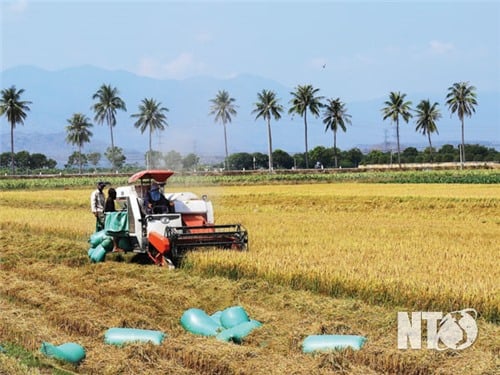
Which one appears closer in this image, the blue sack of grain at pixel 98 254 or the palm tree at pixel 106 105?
the blue sack of grain at pixel 98 254

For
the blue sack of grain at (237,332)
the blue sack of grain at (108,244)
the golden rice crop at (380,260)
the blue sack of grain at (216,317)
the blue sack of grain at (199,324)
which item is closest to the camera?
the blue sack of grain at (237,332)

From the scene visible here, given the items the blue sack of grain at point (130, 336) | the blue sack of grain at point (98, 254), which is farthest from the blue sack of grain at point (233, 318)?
the blue sack of grain at point (98, 254)

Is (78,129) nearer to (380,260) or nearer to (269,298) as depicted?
(380,260)

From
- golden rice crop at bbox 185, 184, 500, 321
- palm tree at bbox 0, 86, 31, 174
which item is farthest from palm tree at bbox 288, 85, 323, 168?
golden rice crop at bbox 185, 184, 500, 321

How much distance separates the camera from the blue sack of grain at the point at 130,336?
28.5 feet

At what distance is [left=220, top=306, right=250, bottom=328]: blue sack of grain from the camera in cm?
941

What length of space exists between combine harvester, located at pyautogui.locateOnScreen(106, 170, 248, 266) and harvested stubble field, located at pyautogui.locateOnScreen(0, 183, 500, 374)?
500 mm

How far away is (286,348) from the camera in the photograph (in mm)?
8539

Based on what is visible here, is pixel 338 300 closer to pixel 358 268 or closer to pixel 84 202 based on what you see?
pixel 358 268

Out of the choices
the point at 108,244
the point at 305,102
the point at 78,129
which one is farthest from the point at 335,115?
the point at 108,244

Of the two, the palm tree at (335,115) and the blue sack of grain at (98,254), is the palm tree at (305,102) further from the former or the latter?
the blue sack of grain at (98,254)

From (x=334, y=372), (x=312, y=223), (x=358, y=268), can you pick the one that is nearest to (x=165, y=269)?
(x=358, y=268)

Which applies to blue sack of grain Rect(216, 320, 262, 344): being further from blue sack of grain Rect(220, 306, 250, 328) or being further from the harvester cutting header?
the harvester cutting header

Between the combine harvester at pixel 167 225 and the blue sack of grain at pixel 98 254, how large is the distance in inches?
22.7
